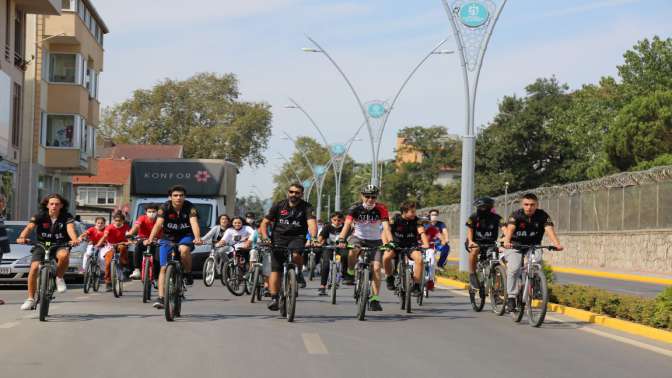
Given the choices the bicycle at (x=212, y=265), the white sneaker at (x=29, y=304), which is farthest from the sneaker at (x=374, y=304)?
the bicycle at (x=212, y=265)

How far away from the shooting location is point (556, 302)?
17.5 meters

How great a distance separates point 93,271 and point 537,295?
10371mm

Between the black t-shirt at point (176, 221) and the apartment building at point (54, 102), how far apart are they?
31.2 m

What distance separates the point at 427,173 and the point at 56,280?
107151 mm

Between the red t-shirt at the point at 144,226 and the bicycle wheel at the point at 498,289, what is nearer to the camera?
the bicycle wheel at the point at 498,289

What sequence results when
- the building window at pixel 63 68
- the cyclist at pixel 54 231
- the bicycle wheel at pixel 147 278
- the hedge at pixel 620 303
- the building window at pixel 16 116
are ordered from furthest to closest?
1. the building window at pixel 63 68
2. the building window at pixel 16 116
3. the bicycle wheel at pixel 147 278
4. the cyclist at pixel 54 231
5. the hedge at pixel 620 303

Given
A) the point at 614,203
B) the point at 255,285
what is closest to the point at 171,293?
the point at 255,285

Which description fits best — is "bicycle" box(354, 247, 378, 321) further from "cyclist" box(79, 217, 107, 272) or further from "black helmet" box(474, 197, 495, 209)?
"cyclist" box(79, 217, 107, 272)

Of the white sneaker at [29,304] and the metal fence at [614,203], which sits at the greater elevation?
the metal fence at [614,203]

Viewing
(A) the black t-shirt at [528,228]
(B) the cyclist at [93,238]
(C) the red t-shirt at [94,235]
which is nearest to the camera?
(A) the black t-shirt at [528,228]

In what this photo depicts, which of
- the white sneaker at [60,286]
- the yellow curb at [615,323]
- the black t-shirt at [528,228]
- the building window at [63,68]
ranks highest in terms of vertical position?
the building window at [63,68]

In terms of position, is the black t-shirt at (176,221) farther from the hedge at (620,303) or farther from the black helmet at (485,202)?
the hedge at (620,303)

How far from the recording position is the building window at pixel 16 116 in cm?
4300

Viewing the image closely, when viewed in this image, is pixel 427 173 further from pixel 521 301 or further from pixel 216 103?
pixel 521 301
